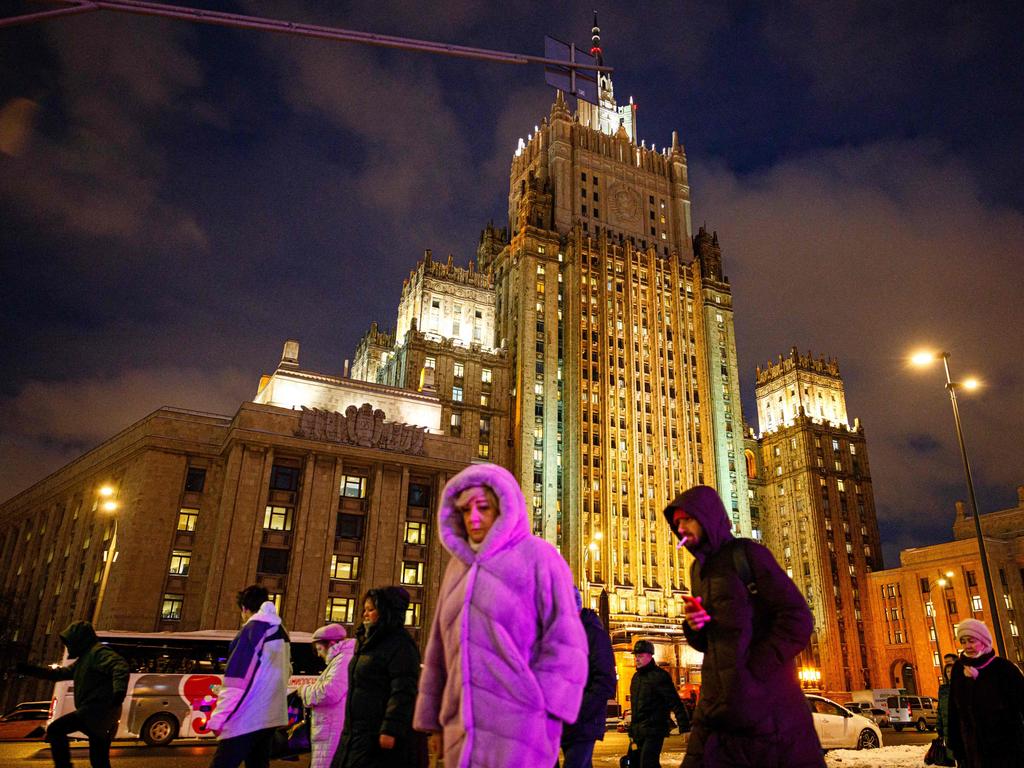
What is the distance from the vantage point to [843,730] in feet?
64.9

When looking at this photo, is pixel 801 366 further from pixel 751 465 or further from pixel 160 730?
pixel 160 730

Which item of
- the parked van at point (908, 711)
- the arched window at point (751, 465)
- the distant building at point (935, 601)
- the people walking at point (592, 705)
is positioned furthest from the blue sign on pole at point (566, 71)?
the arched window at point (751, 465)

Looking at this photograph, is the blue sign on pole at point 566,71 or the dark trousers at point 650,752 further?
the blue sign on pole at point 566,71

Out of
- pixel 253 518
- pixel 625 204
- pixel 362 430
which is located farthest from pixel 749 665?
pixel 625 204

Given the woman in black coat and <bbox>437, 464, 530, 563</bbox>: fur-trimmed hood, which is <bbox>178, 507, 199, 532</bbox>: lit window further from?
<bbox>437, 464, 530, 563</bbox>: fur-trimmed hood

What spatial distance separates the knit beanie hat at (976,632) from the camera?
752 centimetres

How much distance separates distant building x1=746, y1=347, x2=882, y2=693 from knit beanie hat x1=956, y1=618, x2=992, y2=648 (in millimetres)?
76504

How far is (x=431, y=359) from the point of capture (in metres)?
71.2

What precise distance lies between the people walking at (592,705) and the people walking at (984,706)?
3.50 m

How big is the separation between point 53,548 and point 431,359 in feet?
111

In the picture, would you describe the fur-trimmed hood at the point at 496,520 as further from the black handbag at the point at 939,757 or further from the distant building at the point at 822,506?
the distant building at the point at 822,506

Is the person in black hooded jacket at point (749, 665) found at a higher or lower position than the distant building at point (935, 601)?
lower

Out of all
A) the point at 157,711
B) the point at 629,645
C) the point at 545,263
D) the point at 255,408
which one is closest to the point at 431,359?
the point at 545,263

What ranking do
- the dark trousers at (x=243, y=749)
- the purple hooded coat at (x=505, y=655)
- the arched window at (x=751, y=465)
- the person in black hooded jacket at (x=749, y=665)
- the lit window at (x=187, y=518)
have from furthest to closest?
the arched window at (x=751, y=465) < the lit window at (x=187, y=518) < the dark trousers at (x=243, y=749) < the person in black hooded jacket at (x=749, y=665) < the purple hooded coat at (x=505, y=655)
